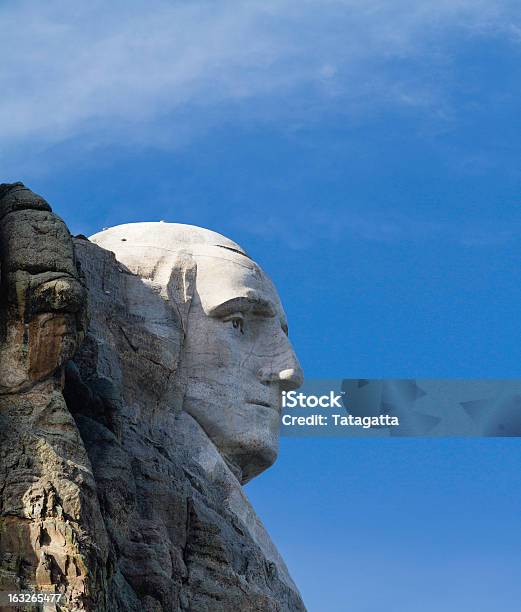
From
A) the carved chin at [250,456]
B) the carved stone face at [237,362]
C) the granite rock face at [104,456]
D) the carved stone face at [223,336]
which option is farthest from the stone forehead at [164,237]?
the carved chin at [250,456]

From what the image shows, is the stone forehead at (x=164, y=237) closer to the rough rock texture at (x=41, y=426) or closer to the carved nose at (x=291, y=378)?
the carved nose at (x=291, y=378)

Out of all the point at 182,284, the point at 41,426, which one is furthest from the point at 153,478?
the point at 182,284

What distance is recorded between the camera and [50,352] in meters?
18.6

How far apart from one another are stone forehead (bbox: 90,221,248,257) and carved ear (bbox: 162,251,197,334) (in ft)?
0.75

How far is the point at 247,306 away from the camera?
22719 mm

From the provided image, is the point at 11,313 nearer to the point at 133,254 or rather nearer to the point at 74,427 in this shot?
the point at 74,427

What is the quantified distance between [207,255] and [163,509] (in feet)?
12.3

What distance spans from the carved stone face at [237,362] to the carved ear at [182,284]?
0.07 m

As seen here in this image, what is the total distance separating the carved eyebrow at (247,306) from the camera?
22500 mm

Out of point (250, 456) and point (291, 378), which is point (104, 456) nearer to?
point (250, 456)

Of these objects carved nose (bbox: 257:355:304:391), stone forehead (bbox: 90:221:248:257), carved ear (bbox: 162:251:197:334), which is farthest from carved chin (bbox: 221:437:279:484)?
stone forehead (bbox: 90:221:248:257)

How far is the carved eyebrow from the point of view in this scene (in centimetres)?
2250

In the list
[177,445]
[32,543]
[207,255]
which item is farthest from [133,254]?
[32,543]

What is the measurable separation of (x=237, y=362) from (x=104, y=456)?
3303 mm
